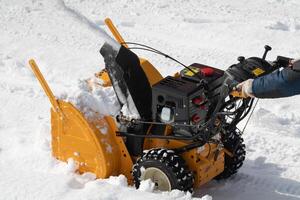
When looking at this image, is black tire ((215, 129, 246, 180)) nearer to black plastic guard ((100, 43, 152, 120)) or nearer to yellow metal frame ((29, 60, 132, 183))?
black plastic guard ((100, 43, 152, 120))

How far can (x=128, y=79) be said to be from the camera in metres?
5.04

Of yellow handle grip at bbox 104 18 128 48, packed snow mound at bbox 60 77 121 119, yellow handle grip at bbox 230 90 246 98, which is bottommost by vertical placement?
packed snow mound at bbox 60 77 121 119

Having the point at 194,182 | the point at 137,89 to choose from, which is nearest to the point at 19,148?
the point at 137,89

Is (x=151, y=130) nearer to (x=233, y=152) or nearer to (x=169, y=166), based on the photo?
(x=169, y=166)

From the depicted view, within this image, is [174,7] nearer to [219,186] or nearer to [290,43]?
[290,43]

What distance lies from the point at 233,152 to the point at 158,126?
2.67 ft

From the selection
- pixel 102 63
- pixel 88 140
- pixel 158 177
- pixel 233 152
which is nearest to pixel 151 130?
pixel 158 177

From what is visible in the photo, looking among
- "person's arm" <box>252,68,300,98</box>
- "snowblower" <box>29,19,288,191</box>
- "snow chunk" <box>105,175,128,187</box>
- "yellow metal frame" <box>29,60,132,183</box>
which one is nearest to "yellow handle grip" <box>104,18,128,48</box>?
"snowblower" <box>29,19,288,191</box>

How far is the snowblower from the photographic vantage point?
4.72 m

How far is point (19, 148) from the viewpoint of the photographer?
582 centimetres

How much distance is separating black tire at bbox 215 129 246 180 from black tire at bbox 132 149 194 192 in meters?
0.74

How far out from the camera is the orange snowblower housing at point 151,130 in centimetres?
474

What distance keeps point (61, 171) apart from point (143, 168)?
2.68 ft

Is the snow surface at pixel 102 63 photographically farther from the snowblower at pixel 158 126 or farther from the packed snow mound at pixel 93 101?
the snowblower at pixel 158 126
